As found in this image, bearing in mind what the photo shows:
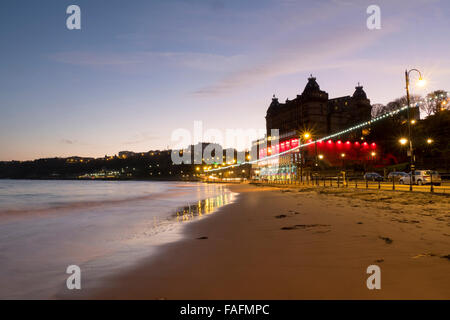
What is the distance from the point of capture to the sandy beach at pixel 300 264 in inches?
171

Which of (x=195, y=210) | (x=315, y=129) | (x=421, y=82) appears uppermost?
(x=315, y=129)

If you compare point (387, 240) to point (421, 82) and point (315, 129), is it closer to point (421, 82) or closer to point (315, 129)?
point (421, 82)

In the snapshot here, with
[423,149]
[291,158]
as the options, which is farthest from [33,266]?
[291,158]

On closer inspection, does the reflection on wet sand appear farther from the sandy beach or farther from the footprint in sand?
the footprint in sand

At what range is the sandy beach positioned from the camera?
4.34 meters

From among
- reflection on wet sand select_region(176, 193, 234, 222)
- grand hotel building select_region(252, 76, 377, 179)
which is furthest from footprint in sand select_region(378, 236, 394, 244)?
grand hotel building select_region(252, 76, 377, 179)

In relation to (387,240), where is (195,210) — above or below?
below

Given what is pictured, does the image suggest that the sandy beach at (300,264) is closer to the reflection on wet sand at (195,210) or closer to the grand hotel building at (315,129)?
the reflection on wet sand at (195,210)

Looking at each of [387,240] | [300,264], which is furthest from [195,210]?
[300,264]

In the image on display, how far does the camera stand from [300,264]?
5.55 meters

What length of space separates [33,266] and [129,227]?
18.1 ft

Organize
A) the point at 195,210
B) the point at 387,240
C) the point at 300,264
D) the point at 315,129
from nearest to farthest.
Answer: the point at 300,264 < the point at 387,240 < the point at 195,210 < the point at 315,129

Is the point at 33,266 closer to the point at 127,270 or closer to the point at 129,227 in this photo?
the point at 127,270

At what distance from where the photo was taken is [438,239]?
6754mm
